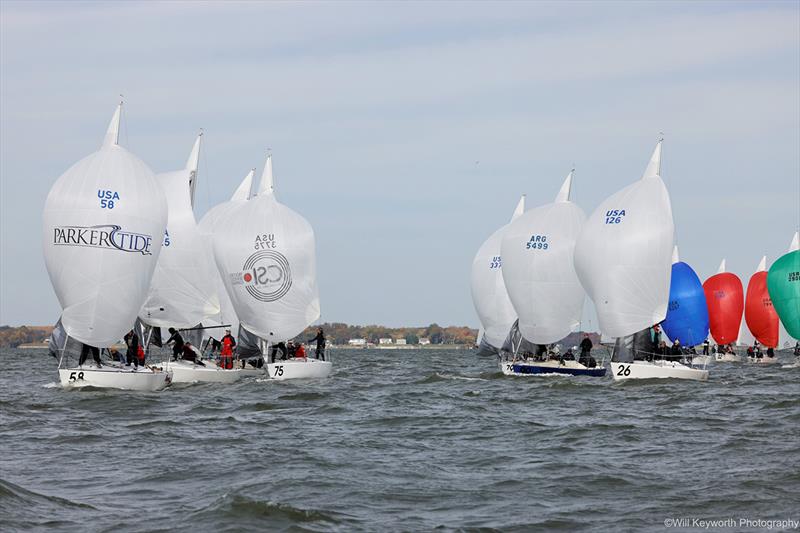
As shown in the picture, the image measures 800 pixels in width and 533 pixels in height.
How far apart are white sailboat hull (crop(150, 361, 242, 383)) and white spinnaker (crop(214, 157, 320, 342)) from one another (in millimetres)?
A: 1955

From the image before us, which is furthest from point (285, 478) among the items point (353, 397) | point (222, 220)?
point (222, 220)

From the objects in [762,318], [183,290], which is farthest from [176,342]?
[762,318]

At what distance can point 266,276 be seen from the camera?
39531 mm

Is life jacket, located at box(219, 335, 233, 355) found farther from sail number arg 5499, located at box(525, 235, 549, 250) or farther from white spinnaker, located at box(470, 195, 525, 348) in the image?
white spinnaker, located at box(470, 195, 525, 348)

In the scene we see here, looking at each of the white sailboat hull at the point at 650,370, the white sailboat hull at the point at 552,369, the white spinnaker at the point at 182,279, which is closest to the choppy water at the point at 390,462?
the white sailboat hull at the point at 650,370

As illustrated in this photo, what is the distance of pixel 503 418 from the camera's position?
84.1 ft

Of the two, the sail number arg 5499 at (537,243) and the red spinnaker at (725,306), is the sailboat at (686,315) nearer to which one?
the sail number arg 5499 at (537,243)

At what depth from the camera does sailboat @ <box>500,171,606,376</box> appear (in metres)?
43.7

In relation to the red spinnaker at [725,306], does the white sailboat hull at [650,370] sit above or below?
below

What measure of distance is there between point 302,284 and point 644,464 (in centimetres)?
2370

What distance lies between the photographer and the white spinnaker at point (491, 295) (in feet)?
171

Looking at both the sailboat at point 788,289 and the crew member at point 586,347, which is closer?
the crew member at point 586,347

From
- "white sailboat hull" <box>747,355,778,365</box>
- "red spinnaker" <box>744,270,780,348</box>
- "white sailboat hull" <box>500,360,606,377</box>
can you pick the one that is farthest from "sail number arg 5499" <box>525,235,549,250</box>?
Result: "red spinnaker" <box>744,270,780,348</box>

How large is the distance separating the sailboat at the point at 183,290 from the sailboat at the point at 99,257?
206 inches
